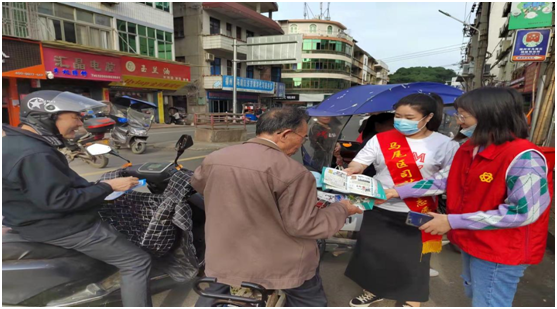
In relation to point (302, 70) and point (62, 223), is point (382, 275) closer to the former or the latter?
point (62, 223)

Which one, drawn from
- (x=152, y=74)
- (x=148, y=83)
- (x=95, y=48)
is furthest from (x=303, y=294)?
(x=148, y=83)

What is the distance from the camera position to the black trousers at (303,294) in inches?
57.2

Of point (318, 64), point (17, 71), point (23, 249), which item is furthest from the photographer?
point (318, 64)

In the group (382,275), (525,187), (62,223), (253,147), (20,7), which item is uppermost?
Result: (20,7)

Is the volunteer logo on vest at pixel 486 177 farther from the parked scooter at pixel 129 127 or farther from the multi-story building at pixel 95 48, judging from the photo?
the multi-story building at pixel 95 48

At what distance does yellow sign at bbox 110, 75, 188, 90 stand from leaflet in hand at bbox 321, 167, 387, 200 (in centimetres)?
1734

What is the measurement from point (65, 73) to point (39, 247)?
592 inches

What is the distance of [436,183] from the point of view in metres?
1.76

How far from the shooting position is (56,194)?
149cm

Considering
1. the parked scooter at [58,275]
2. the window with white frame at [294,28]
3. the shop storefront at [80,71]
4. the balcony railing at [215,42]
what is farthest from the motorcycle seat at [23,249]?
the window with white frame at [294,28]

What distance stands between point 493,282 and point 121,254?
1.88m

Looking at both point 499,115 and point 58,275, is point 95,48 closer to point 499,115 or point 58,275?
point 58,275

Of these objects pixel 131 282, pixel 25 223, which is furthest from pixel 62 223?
pixel 131 282

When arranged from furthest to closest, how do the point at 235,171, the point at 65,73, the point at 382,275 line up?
the point at 65,73 → the point at 382,275 → the point at 235,171
